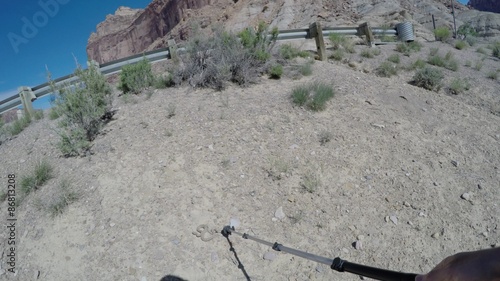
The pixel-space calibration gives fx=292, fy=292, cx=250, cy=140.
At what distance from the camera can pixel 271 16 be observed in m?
31.0

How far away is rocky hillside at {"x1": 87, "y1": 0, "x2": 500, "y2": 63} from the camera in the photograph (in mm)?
23797

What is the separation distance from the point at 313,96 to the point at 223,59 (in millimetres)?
2424

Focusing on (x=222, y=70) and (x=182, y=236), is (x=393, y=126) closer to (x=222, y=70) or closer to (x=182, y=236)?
(x=222, y=70)

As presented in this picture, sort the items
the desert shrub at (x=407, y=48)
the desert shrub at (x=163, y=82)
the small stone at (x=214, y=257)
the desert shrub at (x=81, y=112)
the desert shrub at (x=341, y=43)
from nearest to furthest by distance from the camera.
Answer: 1. the small stone at (x=214, y=257)
2. the desert shrub at (x=81, y=112)
3. the desert shrub at (x=163, y=82)
4. the desert shrub at (x=341, y=43)
5. the desert shrub at (x=407, y=48)

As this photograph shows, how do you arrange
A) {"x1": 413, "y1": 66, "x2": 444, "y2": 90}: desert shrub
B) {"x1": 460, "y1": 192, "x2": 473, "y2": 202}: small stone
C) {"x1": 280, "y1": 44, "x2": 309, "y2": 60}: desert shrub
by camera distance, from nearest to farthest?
{"x1": 460, "y1": 192, "x2": 473, "y2": 202}: small stone → {"x1": 413, "y1": 66, "x2": 444, "y2": 90}: desert shrub → {"x1": 280, "y1": 44, "x2": 309, "y2": 60}: desert shrub

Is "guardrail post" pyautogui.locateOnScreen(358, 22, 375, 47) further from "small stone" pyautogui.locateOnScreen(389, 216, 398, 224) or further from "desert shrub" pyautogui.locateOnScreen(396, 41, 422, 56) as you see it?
"small stone" pyautogui.locateOnScreen(389, 216, 398, 224)

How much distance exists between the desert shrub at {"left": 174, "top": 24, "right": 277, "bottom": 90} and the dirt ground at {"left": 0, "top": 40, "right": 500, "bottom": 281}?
2.26 ft

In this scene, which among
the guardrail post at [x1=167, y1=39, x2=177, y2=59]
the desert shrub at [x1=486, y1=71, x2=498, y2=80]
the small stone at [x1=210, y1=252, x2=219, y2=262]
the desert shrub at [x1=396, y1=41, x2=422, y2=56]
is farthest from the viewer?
the desert shrub at [x1=396, y1=41, x2=422, y2=56]

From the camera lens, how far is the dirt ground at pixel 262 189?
331cm

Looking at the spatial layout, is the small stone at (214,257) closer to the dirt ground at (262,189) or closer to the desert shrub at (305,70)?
the dirt ground at (262,189)

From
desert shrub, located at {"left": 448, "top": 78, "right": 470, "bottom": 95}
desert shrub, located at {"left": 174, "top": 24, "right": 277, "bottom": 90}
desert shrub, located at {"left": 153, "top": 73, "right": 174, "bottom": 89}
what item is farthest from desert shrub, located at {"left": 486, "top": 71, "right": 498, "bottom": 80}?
desert shrub, located at {"left": 153, "top": 73, "right": 174, "bottom": 89}

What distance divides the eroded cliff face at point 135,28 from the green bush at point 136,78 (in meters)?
42.2

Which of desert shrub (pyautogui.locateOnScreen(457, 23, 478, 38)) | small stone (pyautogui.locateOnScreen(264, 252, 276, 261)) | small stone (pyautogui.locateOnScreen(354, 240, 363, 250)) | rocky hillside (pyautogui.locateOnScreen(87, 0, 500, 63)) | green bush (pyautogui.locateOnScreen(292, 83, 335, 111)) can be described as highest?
small stone (pyautogui.locateOnScreen(264, 252, 276, 261))

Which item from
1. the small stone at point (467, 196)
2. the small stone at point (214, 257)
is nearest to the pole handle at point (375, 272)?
the small stone at point (214, 257)
